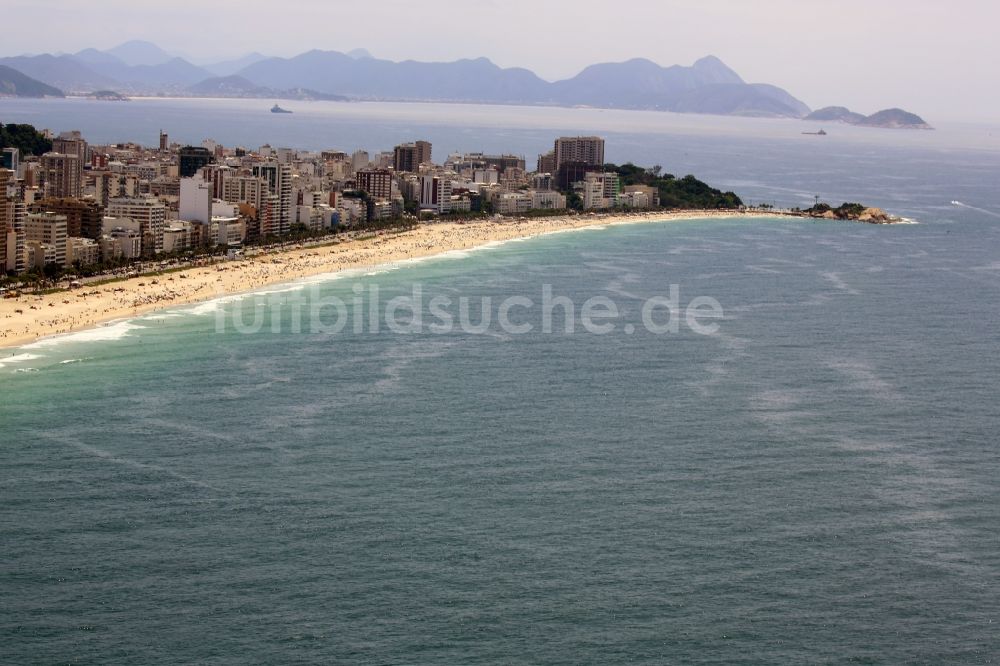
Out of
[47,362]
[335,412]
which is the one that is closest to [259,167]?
[47,362]

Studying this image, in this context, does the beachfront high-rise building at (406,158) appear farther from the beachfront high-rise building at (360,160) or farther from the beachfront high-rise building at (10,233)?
the beachfront high-rise building at (10,233)

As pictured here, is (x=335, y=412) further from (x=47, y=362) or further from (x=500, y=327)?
(x=500, y=327)

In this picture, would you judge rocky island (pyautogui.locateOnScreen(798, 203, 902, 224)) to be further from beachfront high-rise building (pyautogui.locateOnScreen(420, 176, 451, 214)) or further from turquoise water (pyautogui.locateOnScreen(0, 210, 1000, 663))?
turquoise water (pyautogui.locateOnScreen(0, 210, 1000, 663))

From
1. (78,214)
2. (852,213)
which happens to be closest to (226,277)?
(78,214)

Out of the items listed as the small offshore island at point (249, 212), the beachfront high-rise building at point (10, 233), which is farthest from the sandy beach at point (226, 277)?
the beachfront high-rise building at point (10, 233)

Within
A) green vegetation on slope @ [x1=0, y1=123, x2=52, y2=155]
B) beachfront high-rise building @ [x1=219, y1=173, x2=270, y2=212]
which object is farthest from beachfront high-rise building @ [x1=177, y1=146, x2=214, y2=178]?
beachfront high-rise building @ [x1=219, y1=173, x2=270, y2=212]
